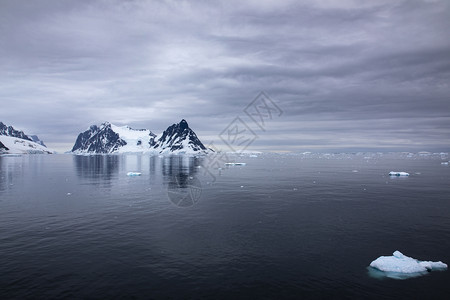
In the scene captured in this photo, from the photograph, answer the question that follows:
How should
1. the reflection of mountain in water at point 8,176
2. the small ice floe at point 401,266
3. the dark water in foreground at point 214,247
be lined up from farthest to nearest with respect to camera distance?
the reflection of mountain in water at point 8,176
the small ice floe at point 401,266
the dark water in foreground at point 214,247

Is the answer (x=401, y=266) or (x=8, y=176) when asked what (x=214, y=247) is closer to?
(x=401, y=266)

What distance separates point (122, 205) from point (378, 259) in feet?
114

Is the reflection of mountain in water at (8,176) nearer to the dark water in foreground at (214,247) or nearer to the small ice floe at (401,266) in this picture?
the dark water in foreground at (214,247)

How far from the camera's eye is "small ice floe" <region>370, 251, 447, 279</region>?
20078mm

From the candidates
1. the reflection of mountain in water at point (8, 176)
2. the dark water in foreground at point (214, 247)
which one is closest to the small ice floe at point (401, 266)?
the dark water in foreground at point (214, 247)

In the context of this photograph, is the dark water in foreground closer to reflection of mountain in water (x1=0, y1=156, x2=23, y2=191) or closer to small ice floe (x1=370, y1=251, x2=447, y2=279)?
small ice floe (x1=370, y1=251, x2=447, y2=279)

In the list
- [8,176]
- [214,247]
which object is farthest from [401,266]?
[8,176]

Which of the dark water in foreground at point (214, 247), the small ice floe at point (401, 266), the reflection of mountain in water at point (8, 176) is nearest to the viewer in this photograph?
the dark water in foreground at point (214, 247)

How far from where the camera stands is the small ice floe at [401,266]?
20.1 m

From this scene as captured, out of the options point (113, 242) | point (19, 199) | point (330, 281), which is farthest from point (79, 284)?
point (19, 199)

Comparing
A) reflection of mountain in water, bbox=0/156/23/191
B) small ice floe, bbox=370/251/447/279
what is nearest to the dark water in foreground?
small ice floe, bbox=370/251/447/279

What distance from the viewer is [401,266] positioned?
20.4m

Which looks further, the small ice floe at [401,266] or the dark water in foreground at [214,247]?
the small ice floe at [401,266]

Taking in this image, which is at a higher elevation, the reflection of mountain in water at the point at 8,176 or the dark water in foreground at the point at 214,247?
the reflection of mountain in water at the point at 8,176
